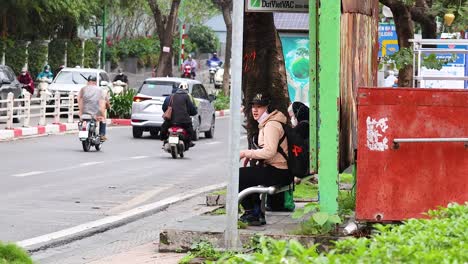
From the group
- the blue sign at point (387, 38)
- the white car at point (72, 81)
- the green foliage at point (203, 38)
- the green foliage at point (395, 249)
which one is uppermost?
the green foliage at point (203, 38)

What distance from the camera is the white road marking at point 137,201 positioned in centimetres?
1551

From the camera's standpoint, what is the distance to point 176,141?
24.8 metres

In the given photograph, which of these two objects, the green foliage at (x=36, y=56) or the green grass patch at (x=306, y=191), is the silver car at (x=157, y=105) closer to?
the green grass patch at (x=306, y=191)

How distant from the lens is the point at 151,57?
72.9 metres

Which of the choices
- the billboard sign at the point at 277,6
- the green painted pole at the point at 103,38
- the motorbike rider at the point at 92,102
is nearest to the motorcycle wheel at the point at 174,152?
the motorbike rider at the point at 92,102

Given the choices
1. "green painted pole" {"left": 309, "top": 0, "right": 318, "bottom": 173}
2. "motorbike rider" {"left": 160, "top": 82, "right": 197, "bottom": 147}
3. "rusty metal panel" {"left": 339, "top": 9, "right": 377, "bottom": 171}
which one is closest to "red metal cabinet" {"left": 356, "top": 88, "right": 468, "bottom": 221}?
"rusty metal panel" {"left": 339, "top": 9, "right": 377, "bottom": 171}

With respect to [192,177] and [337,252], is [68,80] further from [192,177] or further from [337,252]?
[337,252]

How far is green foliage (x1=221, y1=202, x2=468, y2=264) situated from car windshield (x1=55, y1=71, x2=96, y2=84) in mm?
34959

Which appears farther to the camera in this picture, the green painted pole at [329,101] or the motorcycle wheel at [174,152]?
the motorcycle wheel at [174,152]

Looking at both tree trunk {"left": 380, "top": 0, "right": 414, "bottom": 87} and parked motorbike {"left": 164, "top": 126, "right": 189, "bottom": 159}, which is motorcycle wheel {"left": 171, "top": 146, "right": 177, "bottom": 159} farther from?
tree trunk {"left": 380, "top": 0, "right": 414, "bottom": 87}

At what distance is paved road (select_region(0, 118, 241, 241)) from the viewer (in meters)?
14.4

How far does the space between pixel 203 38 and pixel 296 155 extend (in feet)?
257

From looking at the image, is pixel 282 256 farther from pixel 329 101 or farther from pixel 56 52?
pixel 56 52

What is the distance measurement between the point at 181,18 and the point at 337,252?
229 feet
